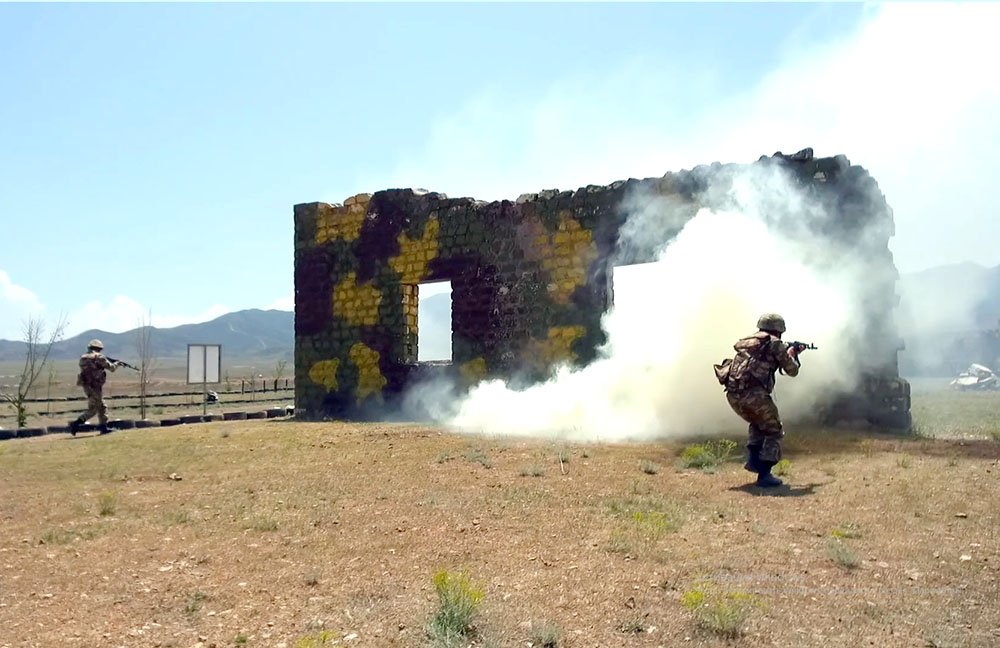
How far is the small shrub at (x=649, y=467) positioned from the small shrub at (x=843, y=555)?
2.74 m

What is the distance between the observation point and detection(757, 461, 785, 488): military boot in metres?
6.92

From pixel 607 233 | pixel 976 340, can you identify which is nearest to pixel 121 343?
pixel 976 340

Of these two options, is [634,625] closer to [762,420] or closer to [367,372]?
[762,420]

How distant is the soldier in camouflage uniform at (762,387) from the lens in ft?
23.0

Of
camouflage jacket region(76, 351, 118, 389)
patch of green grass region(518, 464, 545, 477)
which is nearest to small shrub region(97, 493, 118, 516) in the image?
patch of green grass region(518, 464, 545, 477)

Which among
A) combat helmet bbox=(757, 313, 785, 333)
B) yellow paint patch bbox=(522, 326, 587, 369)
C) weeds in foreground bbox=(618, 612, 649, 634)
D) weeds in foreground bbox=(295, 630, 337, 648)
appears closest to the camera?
weeds in foreground bbox=(295, 630, 337, 648)

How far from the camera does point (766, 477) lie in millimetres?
6953

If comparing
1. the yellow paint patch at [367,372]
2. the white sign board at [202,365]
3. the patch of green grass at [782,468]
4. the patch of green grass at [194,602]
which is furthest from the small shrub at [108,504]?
the white sign board at [202,365]

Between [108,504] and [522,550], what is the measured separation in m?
3.80

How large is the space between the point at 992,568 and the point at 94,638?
4.76m

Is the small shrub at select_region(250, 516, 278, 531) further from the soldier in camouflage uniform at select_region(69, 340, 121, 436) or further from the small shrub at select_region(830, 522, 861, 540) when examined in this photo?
the soldier in camouflage uniform at select_region(69, 340, 121, 436)

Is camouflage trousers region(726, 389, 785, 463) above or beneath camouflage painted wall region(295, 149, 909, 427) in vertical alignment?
beneath

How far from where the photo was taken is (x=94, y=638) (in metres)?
3.93

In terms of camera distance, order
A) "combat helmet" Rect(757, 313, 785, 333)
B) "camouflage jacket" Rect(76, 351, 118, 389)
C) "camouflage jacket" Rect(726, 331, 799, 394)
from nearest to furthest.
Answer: "camouflage jacket" Rect(726, 331, 799, 394), "combat helmet" Rect(757, 313, 785, 333), "camouflage jacket" Rect(76, 351, 118, 389)
